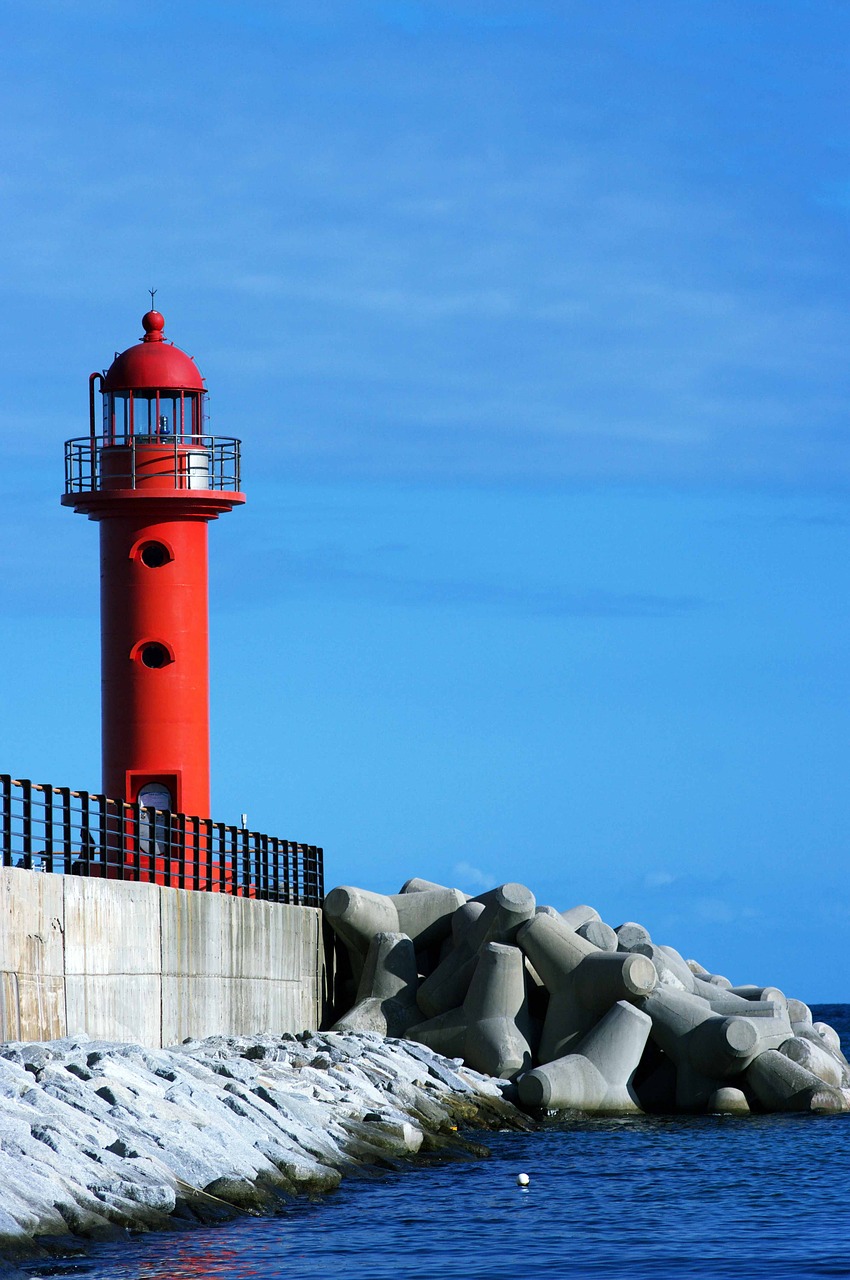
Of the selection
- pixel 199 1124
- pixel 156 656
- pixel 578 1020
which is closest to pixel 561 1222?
pixel 199 1124

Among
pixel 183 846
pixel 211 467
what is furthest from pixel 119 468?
pixel 183 846

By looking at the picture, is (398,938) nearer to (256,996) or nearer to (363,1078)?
(256,996)

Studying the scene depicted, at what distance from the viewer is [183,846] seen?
19.8 meters

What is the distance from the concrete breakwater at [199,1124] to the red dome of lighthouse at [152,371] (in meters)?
8.57

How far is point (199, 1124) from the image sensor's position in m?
14.0

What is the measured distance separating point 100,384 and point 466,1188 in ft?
41.4

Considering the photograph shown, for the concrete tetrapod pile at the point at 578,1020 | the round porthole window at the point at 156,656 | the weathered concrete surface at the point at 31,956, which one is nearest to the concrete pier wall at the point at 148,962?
the weathered concrete surface at the point at 31,956

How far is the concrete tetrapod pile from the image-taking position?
20141mm

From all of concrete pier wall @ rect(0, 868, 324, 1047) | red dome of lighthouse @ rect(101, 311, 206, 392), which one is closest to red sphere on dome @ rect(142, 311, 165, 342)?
red dome of lighthouse @ rect(101, 311, 206, 392)

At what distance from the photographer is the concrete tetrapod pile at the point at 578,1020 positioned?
20.1 m

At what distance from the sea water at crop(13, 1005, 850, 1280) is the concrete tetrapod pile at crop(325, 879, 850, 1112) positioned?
1.45 metres

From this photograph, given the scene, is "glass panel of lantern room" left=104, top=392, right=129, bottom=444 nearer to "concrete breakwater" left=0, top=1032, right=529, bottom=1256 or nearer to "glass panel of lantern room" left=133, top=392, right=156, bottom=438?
"glass panel of lantern room" left=133, top=392, right=156, bottom=438

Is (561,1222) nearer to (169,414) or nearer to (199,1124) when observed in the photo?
(199,1124)

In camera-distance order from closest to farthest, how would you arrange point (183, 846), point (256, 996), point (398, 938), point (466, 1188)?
point (466, 1188) → point (183, 846) → point (256, 996) → point (398, 938)
